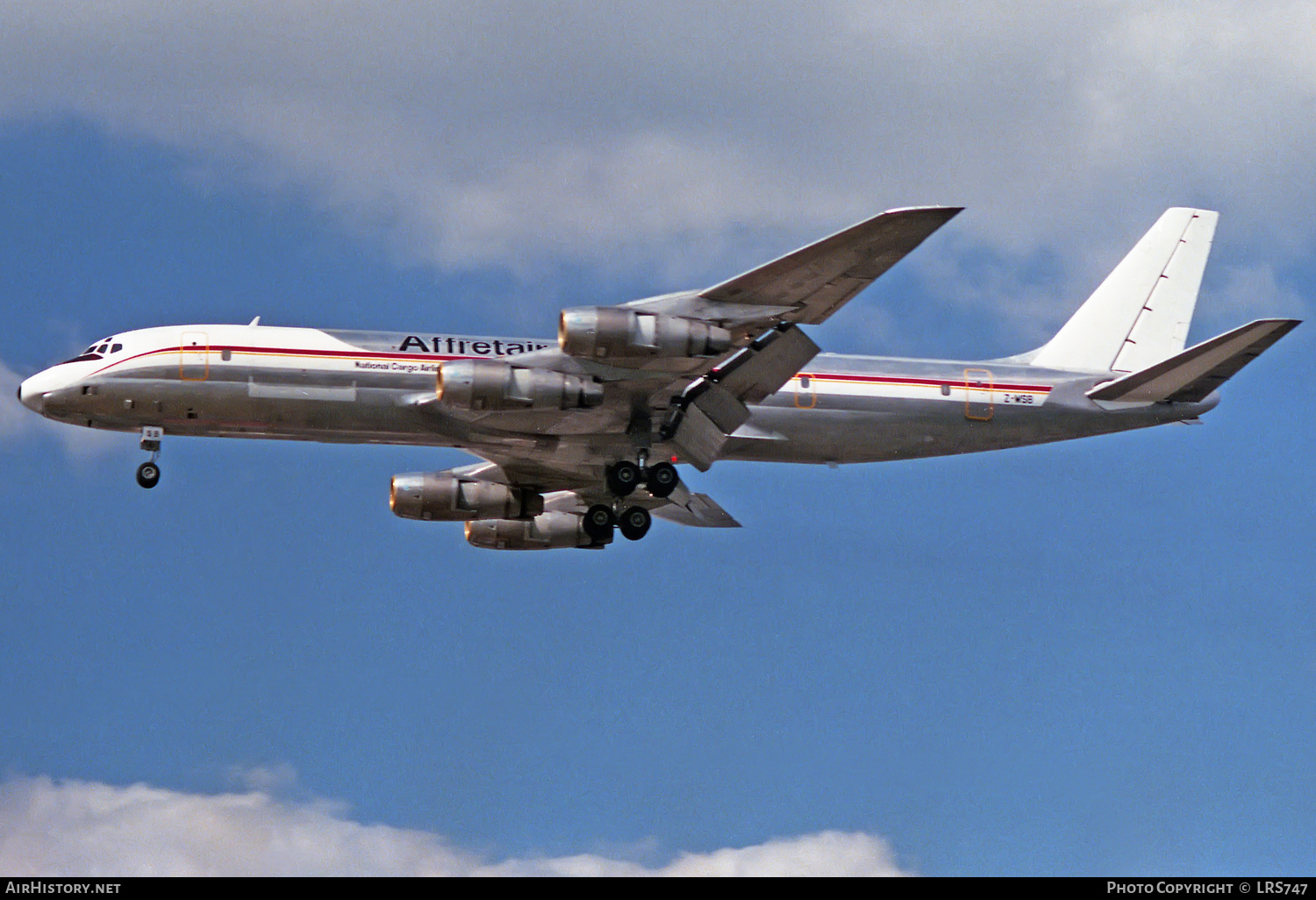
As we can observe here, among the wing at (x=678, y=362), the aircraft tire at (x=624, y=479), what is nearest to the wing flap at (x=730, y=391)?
the wing at (x=678, y=362)

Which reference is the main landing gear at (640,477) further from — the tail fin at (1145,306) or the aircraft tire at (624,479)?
the tail fin at (1145,306)

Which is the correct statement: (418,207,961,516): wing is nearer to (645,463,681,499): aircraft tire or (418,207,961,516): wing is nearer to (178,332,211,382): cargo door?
(645,463,681,499): aircraft tire

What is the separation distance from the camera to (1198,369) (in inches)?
1709

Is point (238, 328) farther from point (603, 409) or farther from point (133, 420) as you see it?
point (603, 409)

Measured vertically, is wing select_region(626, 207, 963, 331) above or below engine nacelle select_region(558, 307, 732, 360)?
above

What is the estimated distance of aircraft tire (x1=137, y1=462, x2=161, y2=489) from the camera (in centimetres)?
4262

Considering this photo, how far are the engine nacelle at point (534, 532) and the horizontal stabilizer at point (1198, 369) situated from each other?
1627 centimetres

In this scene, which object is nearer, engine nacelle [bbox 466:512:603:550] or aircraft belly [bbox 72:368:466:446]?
aircraft belly [bbox 72:368:466:446]

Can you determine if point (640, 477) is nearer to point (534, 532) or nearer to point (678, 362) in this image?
point (678, 362)

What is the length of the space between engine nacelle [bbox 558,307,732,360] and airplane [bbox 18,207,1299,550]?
41 millimetres

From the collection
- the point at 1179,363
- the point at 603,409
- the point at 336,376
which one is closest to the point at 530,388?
the point at 603,409

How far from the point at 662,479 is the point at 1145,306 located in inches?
685

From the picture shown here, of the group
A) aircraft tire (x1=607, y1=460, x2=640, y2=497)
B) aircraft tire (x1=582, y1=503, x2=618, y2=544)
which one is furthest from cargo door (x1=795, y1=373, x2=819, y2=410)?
aircraft tire (x1=582, y1=503, x2=618, y2=544)
